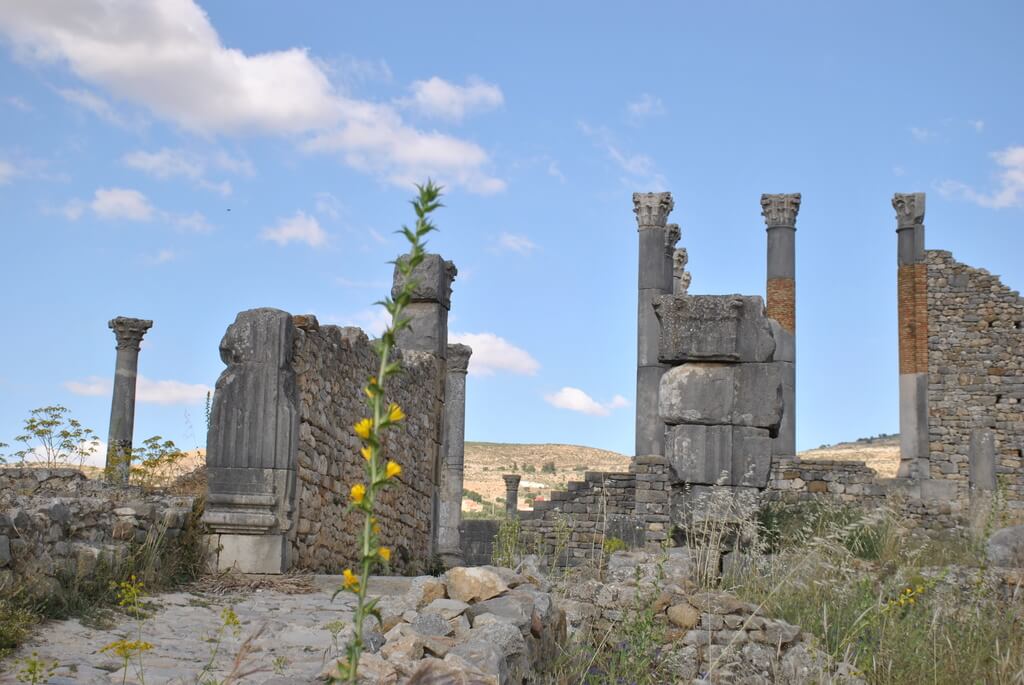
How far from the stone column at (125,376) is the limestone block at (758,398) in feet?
43.0

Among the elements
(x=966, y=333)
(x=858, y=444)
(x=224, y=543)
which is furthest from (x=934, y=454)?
(x=858, y=444)

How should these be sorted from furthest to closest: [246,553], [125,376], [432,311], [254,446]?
[125,376] → [432,311] → [254,446] → [246,553]

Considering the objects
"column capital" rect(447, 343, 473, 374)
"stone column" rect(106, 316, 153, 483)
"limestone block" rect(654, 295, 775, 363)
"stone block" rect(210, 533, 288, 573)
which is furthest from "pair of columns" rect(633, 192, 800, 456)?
"stone block" rect(210, 533, 288, 573)

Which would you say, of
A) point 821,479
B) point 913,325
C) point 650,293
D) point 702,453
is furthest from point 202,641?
point 913,325

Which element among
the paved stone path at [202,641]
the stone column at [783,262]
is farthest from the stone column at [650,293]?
the paved stone path at [202,641]

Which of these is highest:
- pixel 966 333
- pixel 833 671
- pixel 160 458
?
pixel 966 333

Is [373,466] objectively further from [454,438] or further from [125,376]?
[125,376]

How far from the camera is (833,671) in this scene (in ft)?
19.1

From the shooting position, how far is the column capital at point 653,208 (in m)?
23.0

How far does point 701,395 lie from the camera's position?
957cm

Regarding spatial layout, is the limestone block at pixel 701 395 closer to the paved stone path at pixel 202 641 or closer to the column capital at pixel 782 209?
the paved stone path at pixel 202 641

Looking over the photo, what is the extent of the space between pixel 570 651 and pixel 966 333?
75.4ft

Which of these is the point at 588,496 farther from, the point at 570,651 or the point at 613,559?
the point at 570,651

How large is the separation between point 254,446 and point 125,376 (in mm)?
11872
